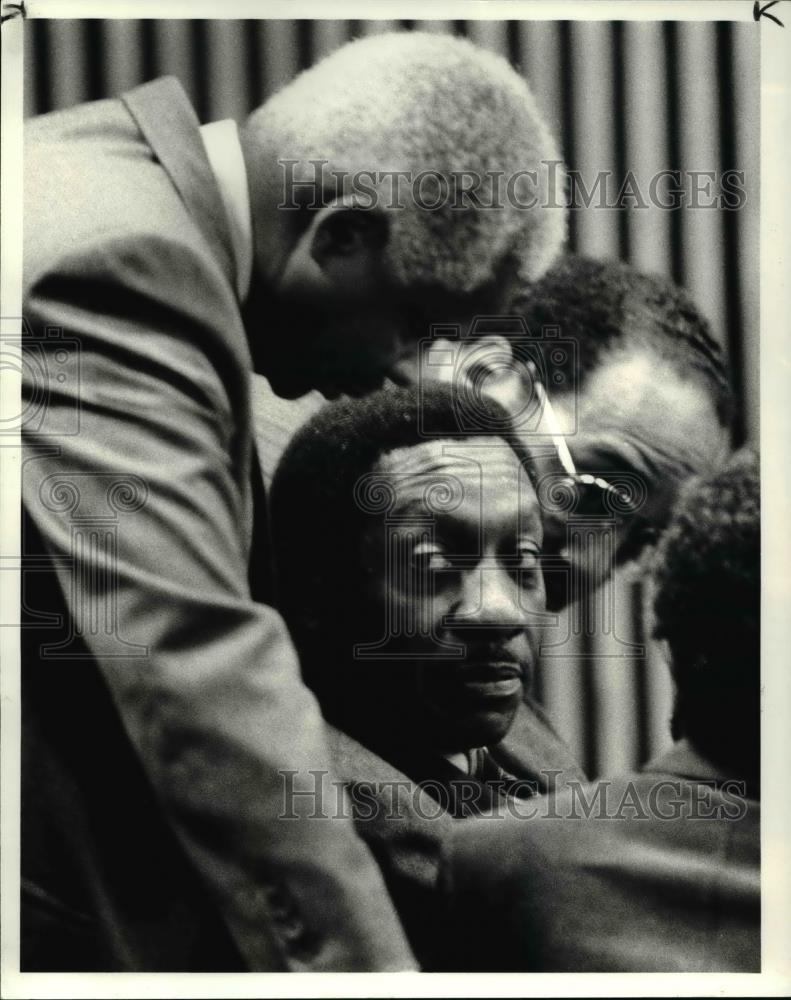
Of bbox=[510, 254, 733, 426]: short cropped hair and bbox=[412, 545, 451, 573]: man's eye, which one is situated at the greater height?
bbox=[510, 254, 733, 426]: short cropped hair

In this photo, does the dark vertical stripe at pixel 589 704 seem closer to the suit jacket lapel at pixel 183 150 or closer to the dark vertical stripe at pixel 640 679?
the dark vertical stripe at pixel 640 679

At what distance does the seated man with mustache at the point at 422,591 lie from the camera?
81.7 inches

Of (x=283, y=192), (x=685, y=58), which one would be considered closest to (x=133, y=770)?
(x=283, y=192)

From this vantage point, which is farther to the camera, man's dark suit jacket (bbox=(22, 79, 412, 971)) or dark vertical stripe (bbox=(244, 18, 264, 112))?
dark vertical stripe (bbox=(244, 18, 264, 112))

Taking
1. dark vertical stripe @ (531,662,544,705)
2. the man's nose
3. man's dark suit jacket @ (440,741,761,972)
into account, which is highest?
the man's nose

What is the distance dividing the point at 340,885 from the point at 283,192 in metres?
1.17

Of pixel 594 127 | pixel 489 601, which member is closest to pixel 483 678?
pixel 489 601

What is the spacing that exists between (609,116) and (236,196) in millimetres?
669

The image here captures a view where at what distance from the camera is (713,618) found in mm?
2125

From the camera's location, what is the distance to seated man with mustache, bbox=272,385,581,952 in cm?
208

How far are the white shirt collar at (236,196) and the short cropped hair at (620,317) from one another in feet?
1.53

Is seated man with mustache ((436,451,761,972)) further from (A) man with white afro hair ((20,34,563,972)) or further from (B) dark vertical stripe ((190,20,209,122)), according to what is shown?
(B) dark vertical stripe ((190,20,209,122))

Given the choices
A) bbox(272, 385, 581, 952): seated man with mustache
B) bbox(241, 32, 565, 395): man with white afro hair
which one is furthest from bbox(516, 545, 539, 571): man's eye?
bbox(241, 32, 565, 395): man with white afro hair

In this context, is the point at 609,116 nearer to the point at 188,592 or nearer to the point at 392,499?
the point at 392,499
